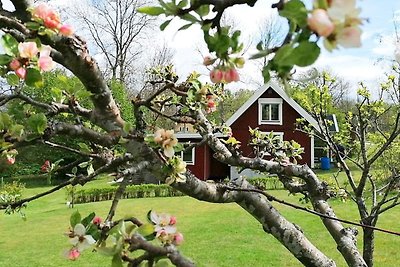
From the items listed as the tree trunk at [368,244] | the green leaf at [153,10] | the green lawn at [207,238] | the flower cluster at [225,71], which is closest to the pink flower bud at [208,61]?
the flower cluster at [225,71]

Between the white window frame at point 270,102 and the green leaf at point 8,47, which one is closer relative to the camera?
the green leaf at point 8,47

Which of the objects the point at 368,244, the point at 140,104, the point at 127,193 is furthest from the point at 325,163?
the point at 140,104

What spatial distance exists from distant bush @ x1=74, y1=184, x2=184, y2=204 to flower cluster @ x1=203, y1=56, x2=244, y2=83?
14737mm

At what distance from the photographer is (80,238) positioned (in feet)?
3.28

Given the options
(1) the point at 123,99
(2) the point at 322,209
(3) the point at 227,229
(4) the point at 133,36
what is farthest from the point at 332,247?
(4) the point at 133,36

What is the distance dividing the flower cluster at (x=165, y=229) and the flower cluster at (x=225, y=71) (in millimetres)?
442

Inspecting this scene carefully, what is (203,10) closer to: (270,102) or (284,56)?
(284,56)

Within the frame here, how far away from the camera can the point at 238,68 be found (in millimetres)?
757

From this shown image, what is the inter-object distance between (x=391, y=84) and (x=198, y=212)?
27.3 feet

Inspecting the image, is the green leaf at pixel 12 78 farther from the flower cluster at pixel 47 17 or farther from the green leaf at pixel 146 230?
the green leaf at pixel 146 230

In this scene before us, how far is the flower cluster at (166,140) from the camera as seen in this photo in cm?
112

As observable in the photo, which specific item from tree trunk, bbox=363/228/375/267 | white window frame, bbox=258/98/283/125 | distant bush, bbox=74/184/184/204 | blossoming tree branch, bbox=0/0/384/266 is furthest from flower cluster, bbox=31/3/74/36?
white window frame, bbox=258/98/283/125

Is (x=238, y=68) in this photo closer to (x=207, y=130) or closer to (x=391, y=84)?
(x=207, y=130)

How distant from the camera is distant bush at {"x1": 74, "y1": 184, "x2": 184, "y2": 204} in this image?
15508 mm
